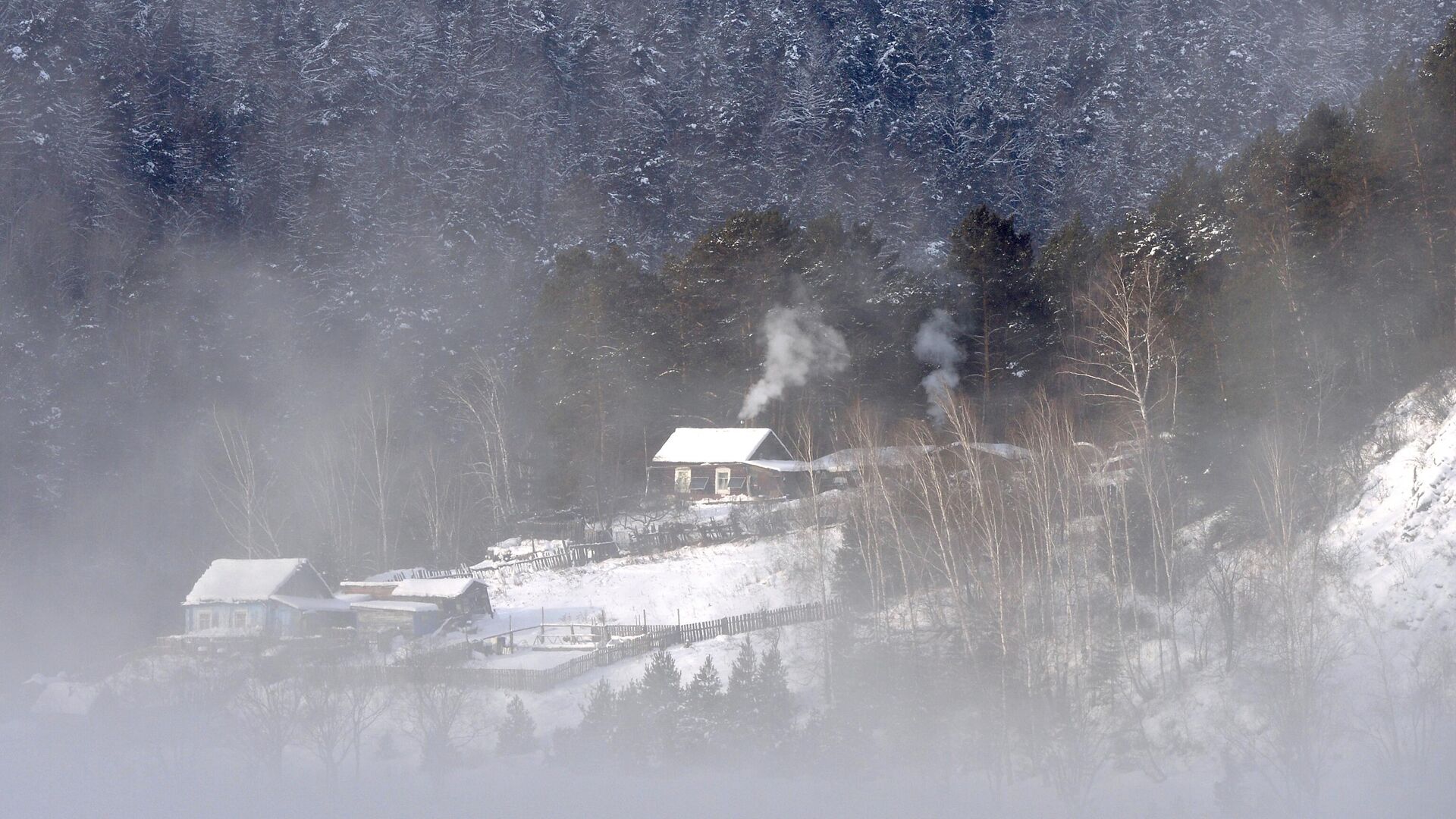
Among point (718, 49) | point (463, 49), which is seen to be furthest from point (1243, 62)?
point (463, 49)

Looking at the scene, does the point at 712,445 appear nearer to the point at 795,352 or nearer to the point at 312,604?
the point at 795,352

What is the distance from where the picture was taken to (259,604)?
108ft

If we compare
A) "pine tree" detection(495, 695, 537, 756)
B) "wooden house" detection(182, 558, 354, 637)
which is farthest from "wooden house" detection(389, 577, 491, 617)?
"pine tree" detection(495, 695, 537, 756)

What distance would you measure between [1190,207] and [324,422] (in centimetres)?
6367

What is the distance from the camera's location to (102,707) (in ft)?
95.5

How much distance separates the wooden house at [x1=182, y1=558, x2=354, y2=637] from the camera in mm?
32875

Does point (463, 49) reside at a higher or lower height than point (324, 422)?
higher

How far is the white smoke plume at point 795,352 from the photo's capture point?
49.8m

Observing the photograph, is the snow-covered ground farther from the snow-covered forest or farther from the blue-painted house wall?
the blue-painted house wall

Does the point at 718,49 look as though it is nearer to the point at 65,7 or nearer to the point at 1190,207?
the point at 65,7

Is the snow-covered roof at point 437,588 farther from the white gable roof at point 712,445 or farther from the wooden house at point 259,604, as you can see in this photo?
the white gable roof at point 712,445

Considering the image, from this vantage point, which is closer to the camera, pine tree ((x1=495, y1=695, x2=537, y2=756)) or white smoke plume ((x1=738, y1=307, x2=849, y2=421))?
pine tree ((x1=495, y1=695, x2=537, y2=756))

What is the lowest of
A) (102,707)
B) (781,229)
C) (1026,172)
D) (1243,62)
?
(102,707)

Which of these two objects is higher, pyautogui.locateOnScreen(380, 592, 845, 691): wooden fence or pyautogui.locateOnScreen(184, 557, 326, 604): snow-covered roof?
pyautogui.locateOnScreen(184, 557, 326, 604): snow-covered roof
